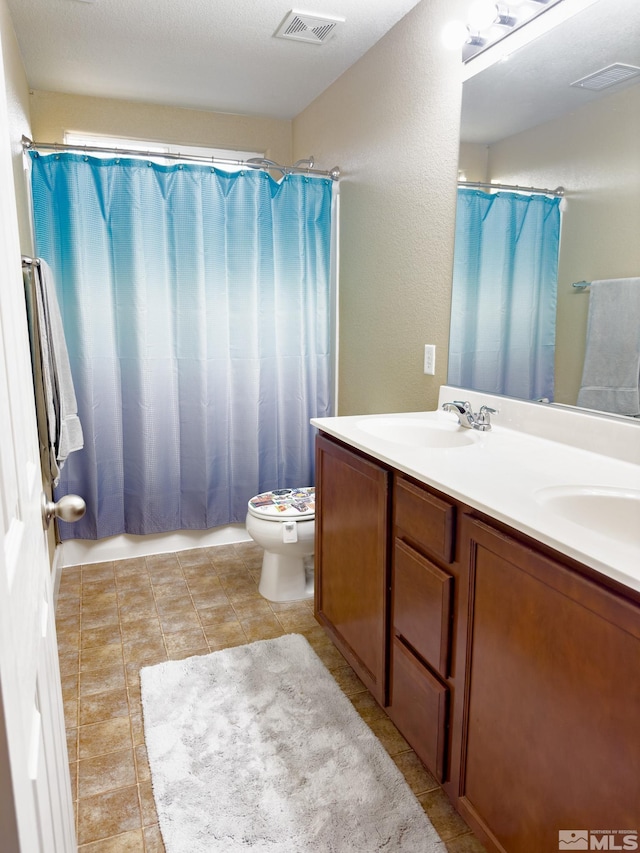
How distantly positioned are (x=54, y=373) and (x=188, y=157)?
4.02 feet

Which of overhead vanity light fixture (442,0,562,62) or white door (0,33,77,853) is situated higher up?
overhead vanity light fixture (442,0,562,62)

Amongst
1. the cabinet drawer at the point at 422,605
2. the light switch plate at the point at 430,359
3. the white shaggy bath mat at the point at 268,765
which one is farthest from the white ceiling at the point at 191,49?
the white shaggy bath mat at the point at 268,765

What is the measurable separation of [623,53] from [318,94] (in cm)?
191

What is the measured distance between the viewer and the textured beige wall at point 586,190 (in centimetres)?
150

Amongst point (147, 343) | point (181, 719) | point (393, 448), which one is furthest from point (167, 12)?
point (181, 719)

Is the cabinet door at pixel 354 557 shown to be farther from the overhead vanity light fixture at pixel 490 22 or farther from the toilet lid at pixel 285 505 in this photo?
the overhead vanity light fixture at pixel 490 22

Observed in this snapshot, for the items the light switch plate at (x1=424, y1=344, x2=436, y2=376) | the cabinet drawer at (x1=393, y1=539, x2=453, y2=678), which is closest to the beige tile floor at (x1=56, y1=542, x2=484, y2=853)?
the cabinet drawer at (x1=393, y1=539, x2=453, y2=678)

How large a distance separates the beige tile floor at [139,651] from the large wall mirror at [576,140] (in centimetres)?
117

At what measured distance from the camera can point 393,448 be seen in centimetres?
171

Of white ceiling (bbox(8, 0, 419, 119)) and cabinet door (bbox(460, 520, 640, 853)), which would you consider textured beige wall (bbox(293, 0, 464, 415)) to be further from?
cabinet door (bbox(460, 520, 640, 853))

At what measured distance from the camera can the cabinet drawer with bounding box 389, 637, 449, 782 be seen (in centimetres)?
146

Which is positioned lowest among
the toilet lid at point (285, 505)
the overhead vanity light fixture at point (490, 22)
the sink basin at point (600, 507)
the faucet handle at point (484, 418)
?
the toilet lid at point (285, 505)

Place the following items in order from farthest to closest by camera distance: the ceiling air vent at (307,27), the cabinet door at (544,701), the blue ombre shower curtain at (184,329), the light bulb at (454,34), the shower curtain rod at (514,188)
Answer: the blue ombre shower curtain at (184,329)
the ceiling air vent at (307,27)
the light bulb at (454,34)
the shower curtain rod at (514,188)
the cabinet door at (544,701)

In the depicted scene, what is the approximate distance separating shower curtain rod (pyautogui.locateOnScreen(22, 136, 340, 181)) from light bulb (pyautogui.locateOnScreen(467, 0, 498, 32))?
115 cm
